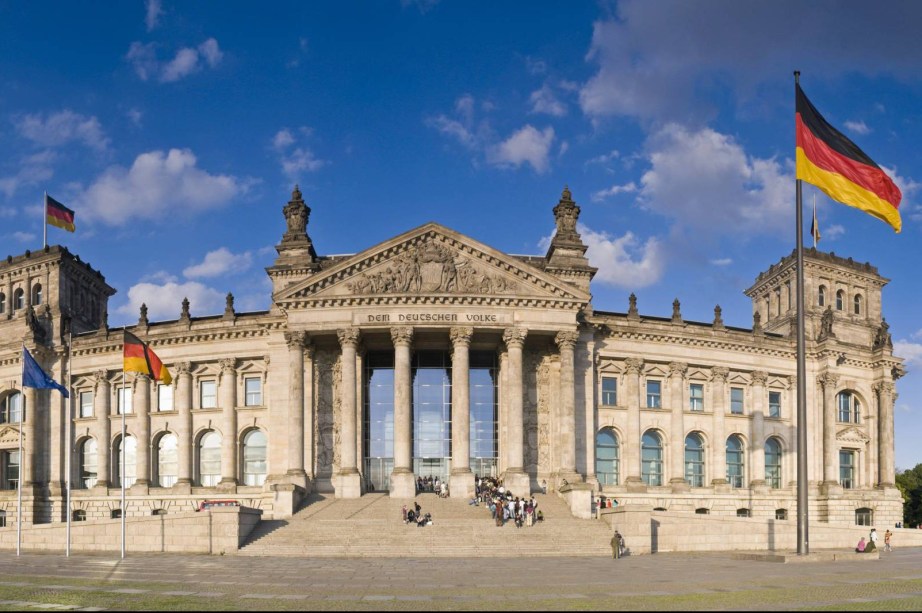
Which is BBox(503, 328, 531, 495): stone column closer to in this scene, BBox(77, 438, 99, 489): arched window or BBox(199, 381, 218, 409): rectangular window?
BBox(199, 381, 218, 409): rectangular window

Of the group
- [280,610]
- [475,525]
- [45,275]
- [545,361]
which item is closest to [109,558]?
[475,525]

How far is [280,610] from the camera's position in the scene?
26438 mm

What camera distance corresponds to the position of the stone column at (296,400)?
66375 millimetres

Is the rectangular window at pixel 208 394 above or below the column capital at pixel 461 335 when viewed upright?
below

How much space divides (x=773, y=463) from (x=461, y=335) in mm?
31889

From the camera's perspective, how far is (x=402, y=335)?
6550 centimetres

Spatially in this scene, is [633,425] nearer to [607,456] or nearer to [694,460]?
[607,456]

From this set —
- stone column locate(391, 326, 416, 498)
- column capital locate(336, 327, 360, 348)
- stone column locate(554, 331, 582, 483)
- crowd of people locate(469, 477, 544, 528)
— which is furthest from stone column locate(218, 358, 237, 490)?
stone column locate(554, 331, 582, 483)

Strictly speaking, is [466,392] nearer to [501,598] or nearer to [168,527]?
[168,527]

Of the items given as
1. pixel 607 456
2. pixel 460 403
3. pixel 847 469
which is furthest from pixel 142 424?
pixel 847 469

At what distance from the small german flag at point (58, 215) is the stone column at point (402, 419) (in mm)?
31401

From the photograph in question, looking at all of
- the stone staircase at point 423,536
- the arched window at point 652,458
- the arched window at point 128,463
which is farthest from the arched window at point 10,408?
the arched window at point 652,458

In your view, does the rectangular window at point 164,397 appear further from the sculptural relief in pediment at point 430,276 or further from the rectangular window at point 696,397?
the rectangular window at point 696,397

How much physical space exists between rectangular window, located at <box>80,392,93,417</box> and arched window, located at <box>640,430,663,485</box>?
45433mm
